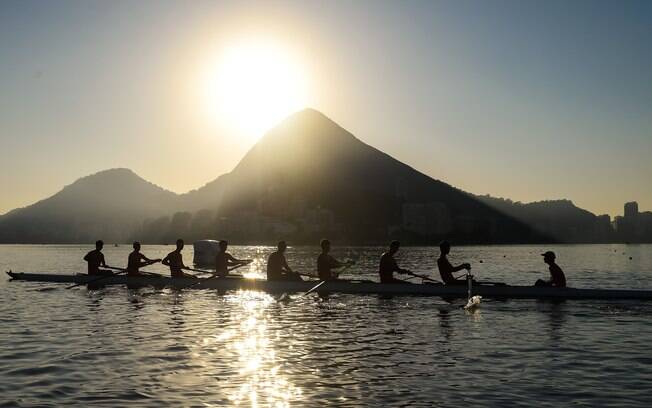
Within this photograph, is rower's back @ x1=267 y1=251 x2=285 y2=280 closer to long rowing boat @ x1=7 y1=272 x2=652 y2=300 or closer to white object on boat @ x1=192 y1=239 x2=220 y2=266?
long rowing boat @ x1=7 y1=272 x2=652 y2=300

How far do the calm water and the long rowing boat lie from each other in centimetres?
125

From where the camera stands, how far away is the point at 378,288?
28656mm

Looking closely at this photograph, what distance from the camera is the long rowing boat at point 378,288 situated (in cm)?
2678

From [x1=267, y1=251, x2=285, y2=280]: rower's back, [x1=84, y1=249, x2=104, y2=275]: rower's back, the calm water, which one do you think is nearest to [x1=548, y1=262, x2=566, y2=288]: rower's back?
the calm water

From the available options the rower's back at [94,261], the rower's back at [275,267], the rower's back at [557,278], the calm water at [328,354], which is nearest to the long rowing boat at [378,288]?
the rower's back at [557,278]

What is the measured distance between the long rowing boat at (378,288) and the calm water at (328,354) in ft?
4.09

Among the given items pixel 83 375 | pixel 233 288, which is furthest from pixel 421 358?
pixel 233 288

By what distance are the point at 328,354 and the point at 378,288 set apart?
14.1m

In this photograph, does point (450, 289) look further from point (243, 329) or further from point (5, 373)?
point (5, 373)

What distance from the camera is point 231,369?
13.0 m

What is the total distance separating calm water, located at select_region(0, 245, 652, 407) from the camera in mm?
10992

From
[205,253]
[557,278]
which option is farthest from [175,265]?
[205,253]

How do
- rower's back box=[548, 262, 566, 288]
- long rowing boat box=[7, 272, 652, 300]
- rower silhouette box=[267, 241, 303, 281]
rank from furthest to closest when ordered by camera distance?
rower silhouette box=[267, 241, 303, 281] → rower's back box=[548, 262, 566, 288] → long rowing boat box=[7, 272, 652, 300]

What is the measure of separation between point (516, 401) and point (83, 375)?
9252mm
